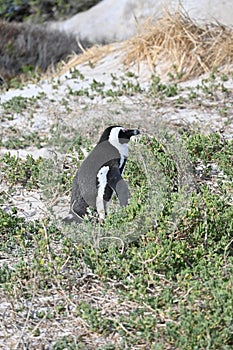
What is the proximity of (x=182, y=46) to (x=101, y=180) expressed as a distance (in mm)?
3262

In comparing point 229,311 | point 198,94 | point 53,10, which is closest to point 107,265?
point 229,311

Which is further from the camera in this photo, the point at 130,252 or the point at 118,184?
the point at 118,184

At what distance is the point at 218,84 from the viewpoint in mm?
6695

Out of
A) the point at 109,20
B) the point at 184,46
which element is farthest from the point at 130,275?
the point at 109,20

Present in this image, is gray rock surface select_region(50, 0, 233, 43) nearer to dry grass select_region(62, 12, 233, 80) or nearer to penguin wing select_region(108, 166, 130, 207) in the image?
dry grass select_region(62, 12, 233, 80)

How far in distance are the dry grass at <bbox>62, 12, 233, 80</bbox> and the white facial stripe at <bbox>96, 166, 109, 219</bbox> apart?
298 centimetres

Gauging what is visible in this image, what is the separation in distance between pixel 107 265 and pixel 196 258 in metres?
0.46

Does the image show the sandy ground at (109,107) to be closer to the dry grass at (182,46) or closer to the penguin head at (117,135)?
the dry grass at (182,46)

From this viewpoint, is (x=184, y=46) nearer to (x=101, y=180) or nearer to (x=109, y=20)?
(x=101, y=180)

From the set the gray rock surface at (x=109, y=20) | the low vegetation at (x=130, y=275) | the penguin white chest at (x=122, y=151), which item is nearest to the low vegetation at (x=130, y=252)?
the low vegetation at (x=130, y=275)

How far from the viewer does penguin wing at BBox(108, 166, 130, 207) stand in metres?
4.31

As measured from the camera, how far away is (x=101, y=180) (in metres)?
4.32

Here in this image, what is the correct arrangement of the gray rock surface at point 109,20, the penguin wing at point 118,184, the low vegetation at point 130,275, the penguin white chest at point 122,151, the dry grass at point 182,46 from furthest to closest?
the gray rock surface at point 109,20
the dry grass at point 182,46
the penguin white chest at point 122,151
the penguin wing at point 118,184
the low vegetation at point 130,275

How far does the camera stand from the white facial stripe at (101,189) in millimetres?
4324
